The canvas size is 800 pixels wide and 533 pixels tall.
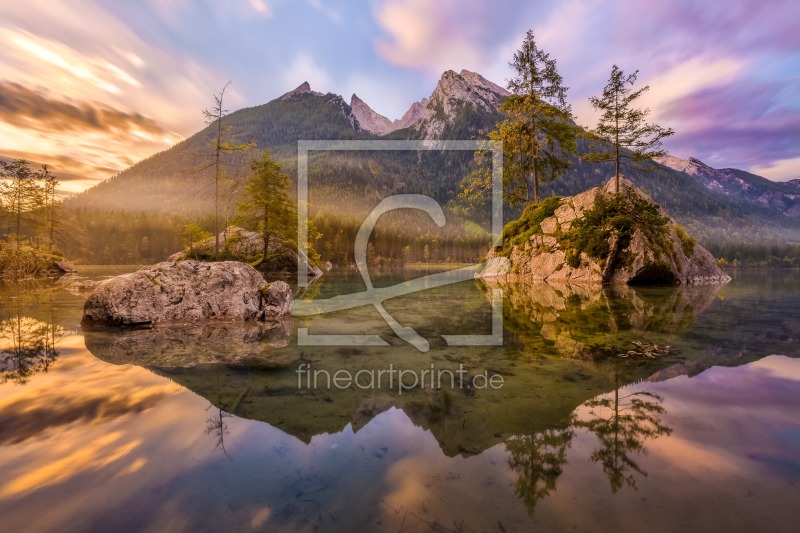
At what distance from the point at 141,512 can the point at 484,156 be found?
113 ft

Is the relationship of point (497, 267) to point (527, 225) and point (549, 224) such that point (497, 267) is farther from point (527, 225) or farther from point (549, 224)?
point (549, 224)

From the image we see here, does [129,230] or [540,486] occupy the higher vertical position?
[129,230]

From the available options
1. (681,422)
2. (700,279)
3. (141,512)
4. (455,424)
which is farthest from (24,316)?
(700,279)

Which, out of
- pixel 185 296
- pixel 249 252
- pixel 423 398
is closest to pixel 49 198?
pixel 249 252

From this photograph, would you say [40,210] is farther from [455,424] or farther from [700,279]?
[700,279]

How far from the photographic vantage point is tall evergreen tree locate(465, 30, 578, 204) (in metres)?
29.9

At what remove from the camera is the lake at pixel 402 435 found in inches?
105

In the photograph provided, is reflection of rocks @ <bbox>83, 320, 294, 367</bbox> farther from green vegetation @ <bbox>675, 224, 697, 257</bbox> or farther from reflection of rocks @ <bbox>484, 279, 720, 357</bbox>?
green vegetation @ <bbox>675, 224, 697, 257</bbox>

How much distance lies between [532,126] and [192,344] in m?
30.9

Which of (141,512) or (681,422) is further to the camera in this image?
(681,422)

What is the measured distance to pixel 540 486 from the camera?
3016 millimetres

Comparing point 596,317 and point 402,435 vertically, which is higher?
point 596,317

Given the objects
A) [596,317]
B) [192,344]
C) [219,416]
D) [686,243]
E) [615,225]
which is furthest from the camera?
[686,243]

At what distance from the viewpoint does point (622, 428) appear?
399 cm
